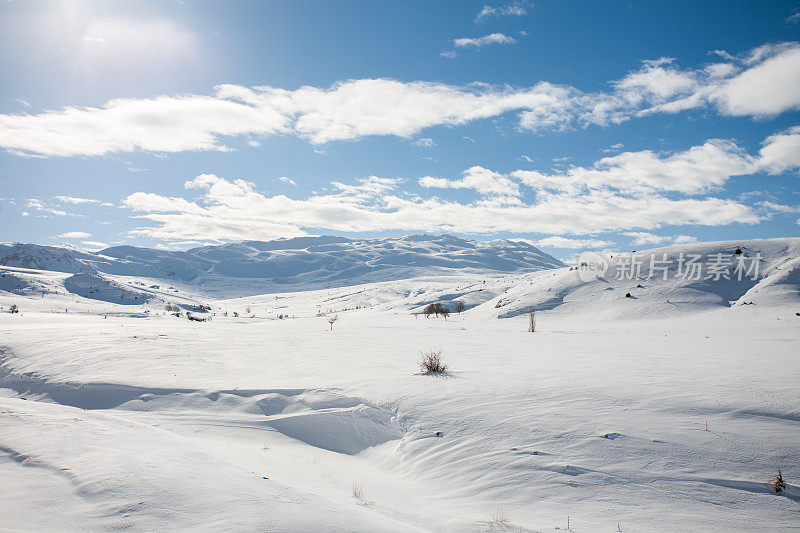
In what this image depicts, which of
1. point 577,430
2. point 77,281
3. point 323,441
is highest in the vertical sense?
point 77,281

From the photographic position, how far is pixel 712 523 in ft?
14.2

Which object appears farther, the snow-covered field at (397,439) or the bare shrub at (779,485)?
the bare shrub at (779,485)

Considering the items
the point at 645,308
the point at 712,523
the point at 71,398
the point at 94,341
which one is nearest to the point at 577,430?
the point at 712,523

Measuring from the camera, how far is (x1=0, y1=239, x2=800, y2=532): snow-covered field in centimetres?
405

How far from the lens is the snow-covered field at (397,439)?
159 inches

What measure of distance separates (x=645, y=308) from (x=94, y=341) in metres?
30.5

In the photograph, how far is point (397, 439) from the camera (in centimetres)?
709

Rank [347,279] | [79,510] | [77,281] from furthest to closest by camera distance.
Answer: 1. [347,279]
2. [77,281]
3. [79,510]

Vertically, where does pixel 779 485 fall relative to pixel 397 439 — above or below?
above

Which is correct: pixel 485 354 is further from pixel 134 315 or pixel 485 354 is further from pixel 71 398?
pixel 134 315

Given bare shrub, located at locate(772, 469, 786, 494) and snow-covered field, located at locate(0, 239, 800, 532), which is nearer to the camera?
snow-covered field, located at locate(0, 239, 800, 532)

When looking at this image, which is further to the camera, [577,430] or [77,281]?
[77,281]

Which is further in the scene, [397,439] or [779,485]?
[397,439]

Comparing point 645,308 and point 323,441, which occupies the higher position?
point 645,308
